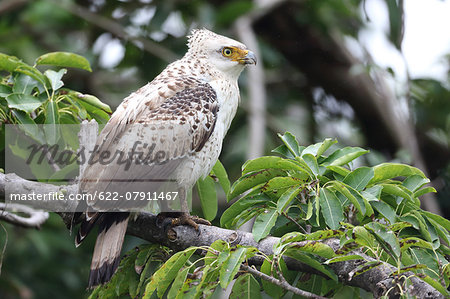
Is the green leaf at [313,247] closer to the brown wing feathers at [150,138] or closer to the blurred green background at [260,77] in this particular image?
the brown wing feathers at [150,138]

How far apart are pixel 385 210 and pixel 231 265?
878mm

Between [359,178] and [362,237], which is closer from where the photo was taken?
[362,237]

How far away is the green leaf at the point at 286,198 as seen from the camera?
116 inches

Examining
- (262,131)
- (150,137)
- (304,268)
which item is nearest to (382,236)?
(304,268)

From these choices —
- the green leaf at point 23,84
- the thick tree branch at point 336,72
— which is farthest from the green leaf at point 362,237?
the thick tree branch at point 336,72

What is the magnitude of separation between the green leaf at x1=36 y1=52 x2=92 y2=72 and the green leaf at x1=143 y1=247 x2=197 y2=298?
1.62m

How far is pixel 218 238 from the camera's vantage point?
130 inches

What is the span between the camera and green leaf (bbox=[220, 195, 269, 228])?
3225 millimetres

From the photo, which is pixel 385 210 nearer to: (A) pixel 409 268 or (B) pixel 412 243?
(B) pixel 412 243

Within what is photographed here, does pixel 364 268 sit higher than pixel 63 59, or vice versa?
pixel 63 59

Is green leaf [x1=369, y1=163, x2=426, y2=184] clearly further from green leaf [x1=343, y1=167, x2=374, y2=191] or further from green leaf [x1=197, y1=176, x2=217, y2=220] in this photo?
green leaf [x1=197, y1=176, x2=217, y2=220]

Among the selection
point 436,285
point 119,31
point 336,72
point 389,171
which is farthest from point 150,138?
point 336,72

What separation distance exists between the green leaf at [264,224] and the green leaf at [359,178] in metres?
0.40

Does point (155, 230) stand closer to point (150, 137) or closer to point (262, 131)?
point (150, 137)
